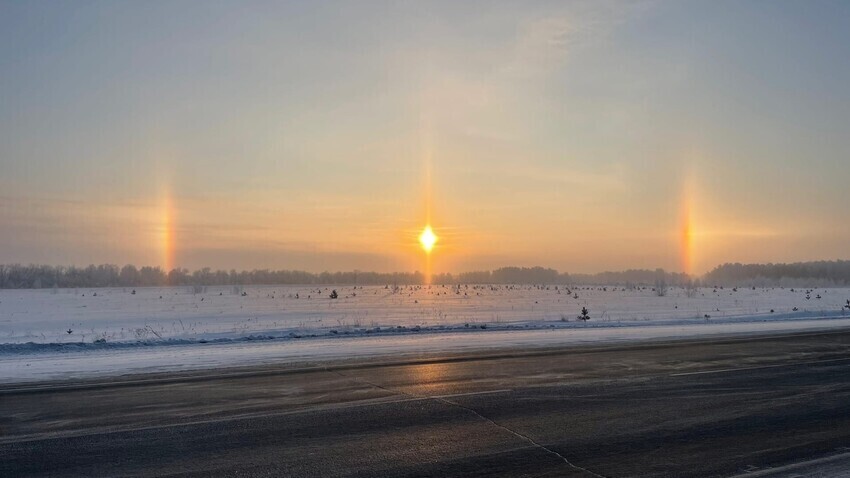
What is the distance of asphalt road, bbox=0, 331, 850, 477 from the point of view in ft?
21.8

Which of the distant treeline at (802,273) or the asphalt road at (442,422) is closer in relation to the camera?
the asphalt road at (442,422)

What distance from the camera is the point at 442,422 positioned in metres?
8.59

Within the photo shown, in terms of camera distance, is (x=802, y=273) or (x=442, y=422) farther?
(x=802, y=273)

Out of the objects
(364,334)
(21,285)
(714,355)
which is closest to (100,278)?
(21,285)

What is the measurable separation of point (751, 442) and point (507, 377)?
5623mm

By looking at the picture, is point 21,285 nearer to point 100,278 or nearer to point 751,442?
point 100,278

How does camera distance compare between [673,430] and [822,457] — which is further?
[673,430]

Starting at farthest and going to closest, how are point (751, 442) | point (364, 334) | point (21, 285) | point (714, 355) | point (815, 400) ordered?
1. point (21, 285)
2. point (364, 334)
3. point (714, 355)
4. point (815, 400)
5. point (751, 442)

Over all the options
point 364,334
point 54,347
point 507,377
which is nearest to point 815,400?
point 507,377

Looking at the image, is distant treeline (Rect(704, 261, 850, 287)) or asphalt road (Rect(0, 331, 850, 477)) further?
distant treeline (Rect(704, 261, 850, 287))

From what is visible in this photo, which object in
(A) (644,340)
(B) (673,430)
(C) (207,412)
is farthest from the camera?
(A) (644,340)

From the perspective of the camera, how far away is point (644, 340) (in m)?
21.1

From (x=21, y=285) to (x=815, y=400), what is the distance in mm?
171245

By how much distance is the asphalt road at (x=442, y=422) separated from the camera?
21.8 feet
